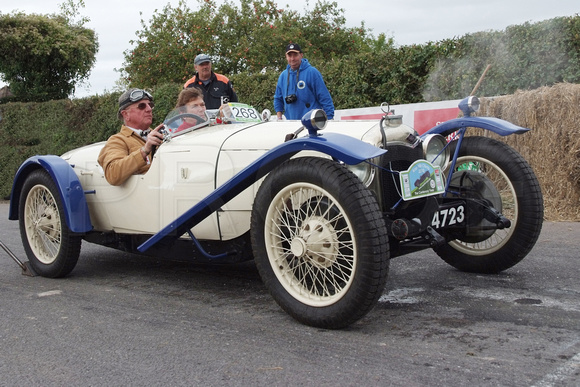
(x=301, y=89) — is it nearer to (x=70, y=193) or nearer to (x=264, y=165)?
(x=70, y=193)

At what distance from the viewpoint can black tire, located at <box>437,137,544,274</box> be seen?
3887 millimetres

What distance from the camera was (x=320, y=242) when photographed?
10.5 ft

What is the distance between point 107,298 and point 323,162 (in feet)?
6.38

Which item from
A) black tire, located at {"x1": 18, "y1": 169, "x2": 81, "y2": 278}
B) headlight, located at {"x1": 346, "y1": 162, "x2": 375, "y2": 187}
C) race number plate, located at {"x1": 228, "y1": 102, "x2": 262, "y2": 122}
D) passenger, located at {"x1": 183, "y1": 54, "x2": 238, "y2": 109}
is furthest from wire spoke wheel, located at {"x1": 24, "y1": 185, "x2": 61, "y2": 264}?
headlight, located at {"x1": 346, "y1": 162, "x2": 375, "y2": 187}

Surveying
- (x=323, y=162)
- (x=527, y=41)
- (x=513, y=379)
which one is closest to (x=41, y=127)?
(x=527, y=41)

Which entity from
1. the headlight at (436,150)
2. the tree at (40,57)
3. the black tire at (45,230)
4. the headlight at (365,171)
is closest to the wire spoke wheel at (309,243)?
the headlight at (365,171)

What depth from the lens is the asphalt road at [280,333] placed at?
2582 mm

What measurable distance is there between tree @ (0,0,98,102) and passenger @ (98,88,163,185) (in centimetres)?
1967

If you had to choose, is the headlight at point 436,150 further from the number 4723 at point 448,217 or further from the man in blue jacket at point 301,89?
the man in blue jacket at point 301,89

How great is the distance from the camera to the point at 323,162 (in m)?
3.11

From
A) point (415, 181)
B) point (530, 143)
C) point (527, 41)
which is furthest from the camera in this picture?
point (527, 41)

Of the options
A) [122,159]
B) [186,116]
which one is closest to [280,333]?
[122,159]

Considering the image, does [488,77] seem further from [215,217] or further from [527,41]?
[215,217]

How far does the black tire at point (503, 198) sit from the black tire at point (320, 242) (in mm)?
1167
